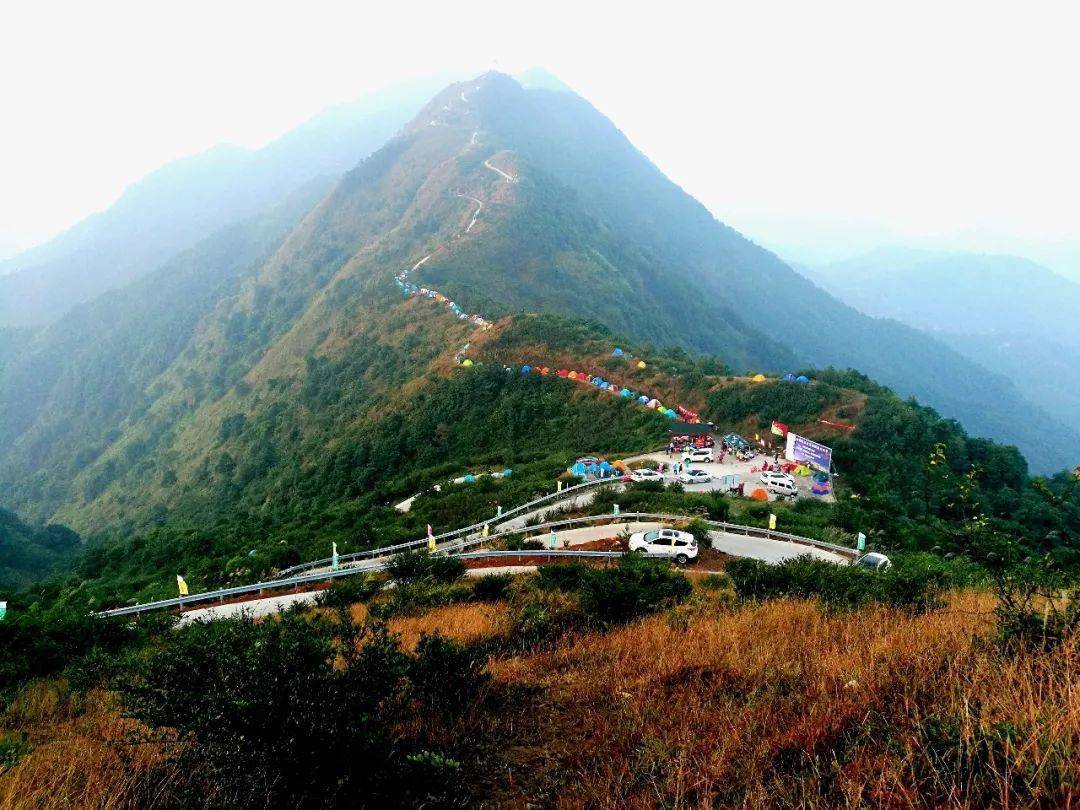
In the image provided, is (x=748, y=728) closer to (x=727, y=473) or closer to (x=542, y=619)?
(x=542, y=619)

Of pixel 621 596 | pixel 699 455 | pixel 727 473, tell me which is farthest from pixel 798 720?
pixel 699 455

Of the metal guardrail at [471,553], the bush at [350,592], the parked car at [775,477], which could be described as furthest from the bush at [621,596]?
the parked car at [775,477]

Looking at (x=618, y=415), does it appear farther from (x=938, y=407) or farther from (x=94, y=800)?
(x=938, y=407)

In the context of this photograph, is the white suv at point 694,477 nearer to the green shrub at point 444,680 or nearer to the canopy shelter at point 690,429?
the canopy shelter at point 690,429

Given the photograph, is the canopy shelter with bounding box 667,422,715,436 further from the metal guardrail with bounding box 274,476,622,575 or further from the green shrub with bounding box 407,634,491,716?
the green shrub with bounding box 407,634,491,716

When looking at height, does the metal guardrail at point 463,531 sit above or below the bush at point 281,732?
below

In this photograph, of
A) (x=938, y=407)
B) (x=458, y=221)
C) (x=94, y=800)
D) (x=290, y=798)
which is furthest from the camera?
(x=938, y=407)

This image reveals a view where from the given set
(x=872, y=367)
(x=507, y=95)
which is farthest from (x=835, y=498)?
(x=507, y=95)
